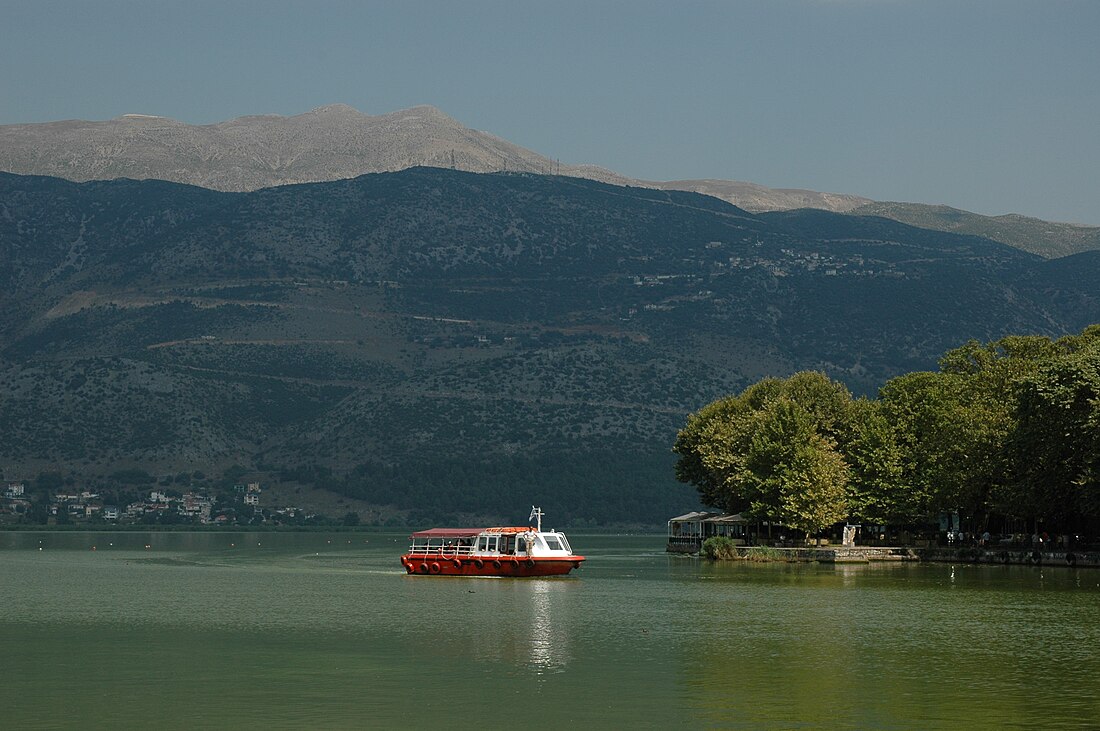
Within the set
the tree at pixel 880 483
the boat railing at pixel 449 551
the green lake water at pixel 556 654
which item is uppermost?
the tree at pixel 880 483

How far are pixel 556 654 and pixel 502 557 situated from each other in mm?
49472

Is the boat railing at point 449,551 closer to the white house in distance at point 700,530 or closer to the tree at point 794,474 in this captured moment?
the tree at point 794,474

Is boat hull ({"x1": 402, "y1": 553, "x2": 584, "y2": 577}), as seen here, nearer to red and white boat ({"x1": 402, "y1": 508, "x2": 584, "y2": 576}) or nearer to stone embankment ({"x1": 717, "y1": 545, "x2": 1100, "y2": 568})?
red and white boat ({"x1": 402, "y1": 508, "x2": 584, "y2": 576})

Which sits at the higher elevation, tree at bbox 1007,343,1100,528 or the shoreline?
tree at bbox 1007,343,1100,528

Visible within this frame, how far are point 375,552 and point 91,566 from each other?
41393 millimetres

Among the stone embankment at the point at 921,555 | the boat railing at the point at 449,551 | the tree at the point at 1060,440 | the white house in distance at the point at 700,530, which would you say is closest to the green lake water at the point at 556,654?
the tree at the point at 1060,440

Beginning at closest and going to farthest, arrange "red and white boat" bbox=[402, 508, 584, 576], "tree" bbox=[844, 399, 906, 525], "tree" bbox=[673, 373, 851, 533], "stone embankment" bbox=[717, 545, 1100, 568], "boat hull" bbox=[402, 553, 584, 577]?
"boat hull" bbox=[402, 553, 584, 577]
"red and white boat" bbox=[402, 508, 584, 576]
"stone embankment" bbox=[717, 545, 1100, 568]
"tree" bbox=[673, 373, 851, 533]
"tree" bbox=[844, 399, 906, 525]

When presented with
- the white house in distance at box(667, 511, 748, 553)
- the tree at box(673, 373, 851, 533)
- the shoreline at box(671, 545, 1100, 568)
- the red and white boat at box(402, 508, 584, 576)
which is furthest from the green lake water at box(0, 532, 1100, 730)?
the white house in distance at box(667, 511, 748, 553)

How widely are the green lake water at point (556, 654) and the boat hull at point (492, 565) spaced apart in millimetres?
3966

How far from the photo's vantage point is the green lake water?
39500 millimetres

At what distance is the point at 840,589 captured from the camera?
86875 mm

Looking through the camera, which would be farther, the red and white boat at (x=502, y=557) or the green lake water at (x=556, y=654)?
the red and white boat at (x=502, y=557)

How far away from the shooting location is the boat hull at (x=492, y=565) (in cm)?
10125

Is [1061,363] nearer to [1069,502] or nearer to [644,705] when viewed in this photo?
[1069,502]
